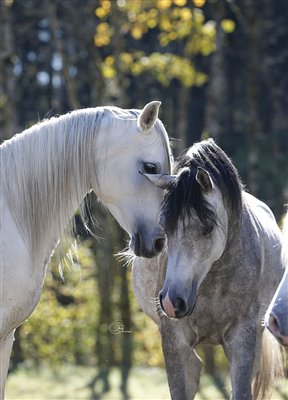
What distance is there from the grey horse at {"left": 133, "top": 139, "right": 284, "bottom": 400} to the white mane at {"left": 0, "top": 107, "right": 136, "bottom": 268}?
20.6 inches

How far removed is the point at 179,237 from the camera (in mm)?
5777

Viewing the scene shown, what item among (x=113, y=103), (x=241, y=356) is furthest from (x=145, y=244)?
(x=113, y=103)

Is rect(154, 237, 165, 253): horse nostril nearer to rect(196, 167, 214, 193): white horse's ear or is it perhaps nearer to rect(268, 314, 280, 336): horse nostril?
rect(196, 167, 214, 193): white horse's ear

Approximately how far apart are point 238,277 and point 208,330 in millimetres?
405

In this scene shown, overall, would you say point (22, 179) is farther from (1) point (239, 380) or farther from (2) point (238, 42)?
(2) point (238, 42)

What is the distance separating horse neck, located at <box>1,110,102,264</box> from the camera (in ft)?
19.7

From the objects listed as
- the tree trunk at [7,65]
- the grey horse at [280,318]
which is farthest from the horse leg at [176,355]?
the tree trunk at [7,65]

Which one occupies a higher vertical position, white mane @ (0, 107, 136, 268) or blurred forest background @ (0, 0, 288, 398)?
white mane @ (0, 107, 136, 268)

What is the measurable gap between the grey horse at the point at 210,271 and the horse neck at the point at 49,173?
539 millimetres

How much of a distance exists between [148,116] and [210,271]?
3.65 feet

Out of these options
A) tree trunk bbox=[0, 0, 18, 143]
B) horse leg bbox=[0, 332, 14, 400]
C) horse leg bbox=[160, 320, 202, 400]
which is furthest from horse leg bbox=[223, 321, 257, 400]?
tree trunk bbox=[0, 0, 18, 143]

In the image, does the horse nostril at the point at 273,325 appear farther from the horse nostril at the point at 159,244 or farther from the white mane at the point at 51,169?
the white mane at the point at 51,169

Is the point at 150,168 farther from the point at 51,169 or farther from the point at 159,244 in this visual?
the point at 51,169

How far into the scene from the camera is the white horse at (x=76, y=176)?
596 centimetres
